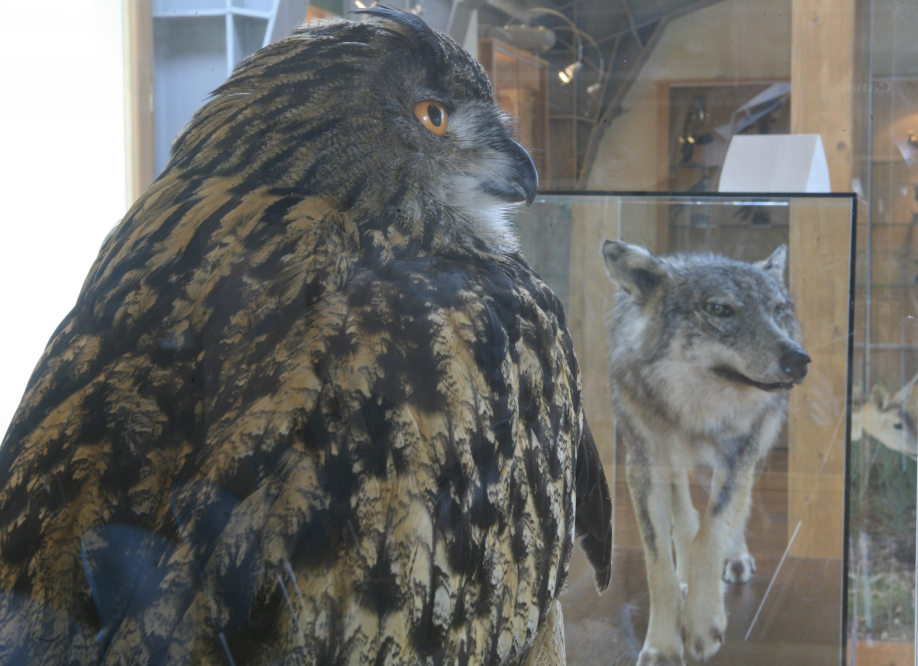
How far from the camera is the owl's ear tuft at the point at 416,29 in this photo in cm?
86

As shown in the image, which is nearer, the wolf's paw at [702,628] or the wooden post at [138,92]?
the wooden post at [138,92]

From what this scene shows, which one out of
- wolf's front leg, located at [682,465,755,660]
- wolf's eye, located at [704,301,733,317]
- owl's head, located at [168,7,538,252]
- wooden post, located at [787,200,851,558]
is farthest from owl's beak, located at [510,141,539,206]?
wolf's front leg, located at [682,465,755,660]

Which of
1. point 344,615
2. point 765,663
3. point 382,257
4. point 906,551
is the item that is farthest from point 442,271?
point 906,551

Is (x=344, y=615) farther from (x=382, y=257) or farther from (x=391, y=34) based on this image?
(x=391, y=34)

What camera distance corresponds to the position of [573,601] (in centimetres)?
115

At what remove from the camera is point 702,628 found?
126cm

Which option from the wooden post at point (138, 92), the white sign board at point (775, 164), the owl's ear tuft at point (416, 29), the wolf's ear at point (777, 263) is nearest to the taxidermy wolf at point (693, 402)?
the wolf's ear at point (777, 263)

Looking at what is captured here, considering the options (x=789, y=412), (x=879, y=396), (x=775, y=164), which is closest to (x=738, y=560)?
(x=789, y=412)

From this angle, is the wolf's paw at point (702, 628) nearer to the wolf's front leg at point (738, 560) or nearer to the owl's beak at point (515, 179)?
the wolf's front leg at point (738, 560)

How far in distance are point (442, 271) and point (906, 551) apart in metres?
1.10

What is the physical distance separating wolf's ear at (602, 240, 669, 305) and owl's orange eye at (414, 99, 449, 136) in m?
0.42

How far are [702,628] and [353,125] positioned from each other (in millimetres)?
1042

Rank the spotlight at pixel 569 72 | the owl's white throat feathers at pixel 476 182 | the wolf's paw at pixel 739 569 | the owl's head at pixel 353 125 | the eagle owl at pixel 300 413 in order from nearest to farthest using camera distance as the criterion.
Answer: the eagle owl at pixel 300 413
the owl's head at pixel 353 125
the owl's white throat feathers at pixel 476 182
the spotlight at pixel 569 72
the wolf's paw at pixel 739 569

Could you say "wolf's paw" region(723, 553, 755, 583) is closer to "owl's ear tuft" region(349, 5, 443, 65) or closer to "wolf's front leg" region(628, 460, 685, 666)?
"wolf's front leg" region(628, 460, 685, 666)
